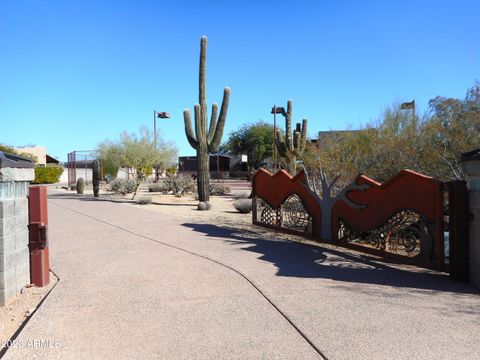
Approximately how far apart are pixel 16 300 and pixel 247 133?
208 feet

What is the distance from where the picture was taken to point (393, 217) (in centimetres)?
765

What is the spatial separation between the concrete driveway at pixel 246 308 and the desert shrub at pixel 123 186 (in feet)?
63.0

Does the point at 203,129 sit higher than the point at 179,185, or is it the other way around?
the point at 203,129

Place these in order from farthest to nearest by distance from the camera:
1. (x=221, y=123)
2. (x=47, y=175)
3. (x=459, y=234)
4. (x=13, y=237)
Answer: (x=47, y=175)
(x=221, y=123)
(x=459, y=234)
(x=13, y=237)

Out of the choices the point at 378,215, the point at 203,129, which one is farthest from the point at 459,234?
the point at 203,129

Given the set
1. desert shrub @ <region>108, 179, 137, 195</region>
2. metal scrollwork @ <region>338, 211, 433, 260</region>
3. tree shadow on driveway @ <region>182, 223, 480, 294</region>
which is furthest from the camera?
desert shrub @ <region>108, 179, 137, 195</region>

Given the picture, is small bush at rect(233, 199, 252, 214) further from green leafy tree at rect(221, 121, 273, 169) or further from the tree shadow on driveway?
green leafy tree at rect(221, 121, 273, 169)

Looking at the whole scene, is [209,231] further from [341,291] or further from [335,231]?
[341,291]

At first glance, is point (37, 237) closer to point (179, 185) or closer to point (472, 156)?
point (472, 156)

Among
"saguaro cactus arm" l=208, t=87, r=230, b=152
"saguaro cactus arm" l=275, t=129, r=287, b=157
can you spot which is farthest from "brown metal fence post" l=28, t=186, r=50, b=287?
"saguaro cactus arm" l=275, t=129, r=287, b=157

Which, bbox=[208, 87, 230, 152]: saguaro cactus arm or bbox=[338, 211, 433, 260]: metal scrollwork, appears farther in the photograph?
bbox=[208, 87, 230, 152]: saguaro cactus arm

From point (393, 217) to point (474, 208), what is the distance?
1.96 m

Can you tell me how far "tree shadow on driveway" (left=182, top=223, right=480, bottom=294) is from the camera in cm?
589

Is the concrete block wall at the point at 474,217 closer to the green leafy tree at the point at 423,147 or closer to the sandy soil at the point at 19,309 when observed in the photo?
the green leafy tree at the point at 423,147
